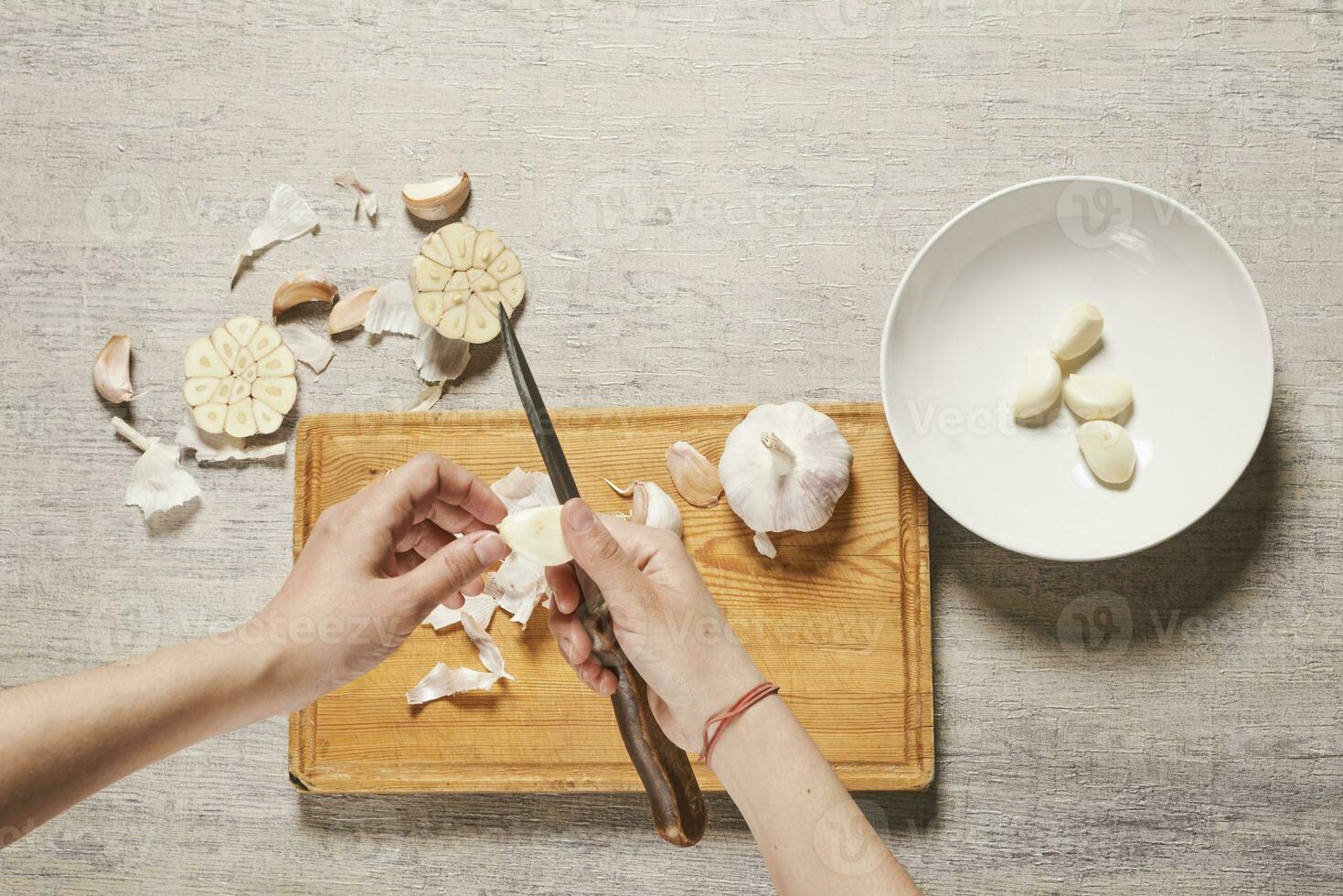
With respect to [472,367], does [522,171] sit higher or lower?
higher

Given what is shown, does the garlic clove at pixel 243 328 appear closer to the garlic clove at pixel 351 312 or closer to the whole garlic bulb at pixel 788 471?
the garlic clove at pixel 351 312

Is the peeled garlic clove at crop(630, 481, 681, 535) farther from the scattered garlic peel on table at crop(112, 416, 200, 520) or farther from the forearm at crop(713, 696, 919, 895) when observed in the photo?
the scattered garlic peel on table at crop(112, 416, 200, 520)

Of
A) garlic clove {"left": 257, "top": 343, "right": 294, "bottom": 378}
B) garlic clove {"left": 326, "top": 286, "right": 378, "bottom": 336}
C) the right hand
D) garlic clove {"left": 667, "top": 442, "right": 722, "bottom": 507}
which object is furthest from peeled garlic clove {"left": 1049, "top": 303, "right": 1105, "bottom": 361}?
garlic clove {"left": 257, "top": 343, "right": 294, "bottom": 378}

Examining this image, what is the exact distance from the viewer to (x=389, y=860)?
1303 millimetres

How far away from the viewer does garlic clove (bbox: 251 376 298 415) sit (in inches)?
51.8

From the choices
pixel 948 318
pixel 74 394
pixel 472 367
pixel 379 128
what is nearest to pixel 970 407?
pixel 948 318

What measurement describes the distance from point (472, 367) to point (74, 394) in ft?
2.02

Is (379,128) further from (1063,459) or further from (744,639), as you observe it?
(1063,459)

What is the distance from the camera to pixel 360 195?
136 cm

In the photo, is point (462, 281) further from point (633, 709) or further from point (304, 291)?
point (633, 709)

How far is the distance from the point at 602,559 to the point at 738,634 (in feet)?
1.17

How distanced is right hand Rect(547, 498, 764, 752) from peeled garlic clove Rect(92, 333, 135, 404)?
0.77 m

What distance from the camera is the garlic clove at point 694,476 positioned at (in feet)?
4.00

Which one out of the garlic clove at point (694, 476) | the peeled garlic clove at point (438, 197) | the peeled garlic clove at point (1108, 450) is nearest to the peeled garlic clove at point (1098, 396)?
the peeled garlic clove at point (1108, 450)
